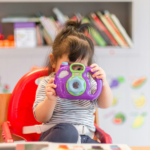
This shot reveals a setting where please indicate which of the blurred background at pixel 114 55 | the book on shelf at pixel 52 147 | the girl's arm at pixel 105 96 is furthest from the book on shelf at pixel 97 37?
the book on shelf at pixel 52 147

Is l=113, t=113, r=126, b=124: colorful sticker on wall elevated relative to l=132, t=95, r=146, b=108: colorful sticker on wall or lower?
lower

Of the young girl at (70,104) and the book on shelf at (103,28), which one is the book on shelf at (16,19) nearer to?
the book on shelf at (103,28)

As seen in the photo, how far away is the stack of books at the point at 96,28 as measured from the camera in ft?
5.45

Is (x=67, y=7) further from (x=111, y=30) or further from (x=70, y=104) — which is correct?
(x=70, y=104)

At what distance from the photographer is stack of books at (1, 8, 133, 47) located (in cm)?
166

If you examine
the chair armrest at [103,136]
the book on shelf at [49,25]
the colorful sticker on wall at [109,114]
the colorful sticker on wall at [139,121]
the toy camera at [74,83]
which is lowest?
the colorful sticker on wall at [139,121]

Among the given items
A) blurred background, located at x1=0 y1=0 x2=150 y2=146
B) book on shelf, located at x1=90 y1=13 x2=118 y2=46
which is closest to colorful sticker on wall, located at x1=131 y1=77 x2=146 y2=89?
blurred background, located at x1=0 y1=0 x2=150 y2=146

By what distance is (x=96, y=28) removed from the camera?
1.69 meters

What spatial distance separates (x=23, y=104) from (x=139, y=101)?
1.06 m

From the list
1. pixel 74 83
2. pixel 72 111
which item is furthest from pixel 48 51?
pixel 74 83

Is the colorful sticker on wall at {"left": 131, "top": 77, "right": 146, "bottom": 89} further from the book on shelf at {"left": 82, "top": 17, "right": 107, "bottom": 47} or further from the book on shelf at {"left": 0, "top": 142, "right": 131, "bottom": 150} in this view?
the book on shelf at {"left": 0, "top": 142, "right": 131, "bottom": 150}

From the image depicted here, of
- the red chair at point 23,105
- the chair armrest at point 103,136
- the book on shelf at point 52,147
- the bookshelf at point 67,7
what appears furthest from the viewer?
the bookshelf at point 67,7

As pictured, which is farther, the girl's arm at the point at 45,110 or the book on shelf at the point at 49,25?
the book on shelf at the point at 49,25

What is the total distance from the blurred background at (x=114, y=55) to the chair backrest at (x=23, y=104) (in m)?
0.73
